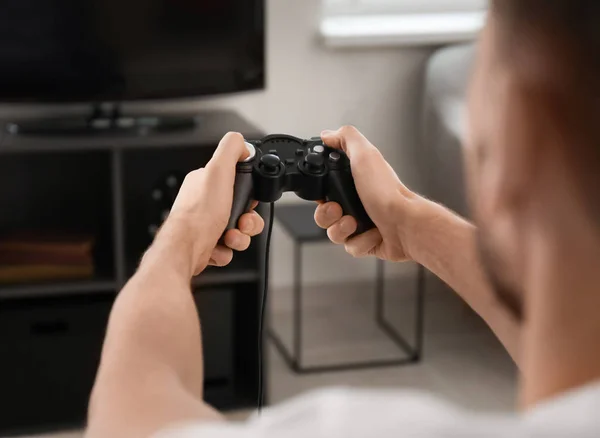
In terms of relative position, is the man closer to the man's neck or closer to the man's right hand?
the man's neck

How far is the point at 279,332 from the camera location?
9.41ft

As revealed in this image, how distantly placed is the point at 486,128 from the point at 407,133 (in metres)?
2.36

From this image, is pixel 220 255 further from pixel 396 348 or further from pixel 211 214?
pixel 396 348

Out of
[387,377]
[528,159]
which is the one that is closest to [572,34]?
[528,159]

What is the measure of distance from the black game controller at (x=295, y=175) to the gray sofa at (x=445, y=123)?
57.9 inches

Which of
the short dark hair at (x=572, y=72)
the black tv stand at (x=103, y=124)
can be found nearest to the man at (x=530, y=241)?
the short dark hair at (x=572, y=72)

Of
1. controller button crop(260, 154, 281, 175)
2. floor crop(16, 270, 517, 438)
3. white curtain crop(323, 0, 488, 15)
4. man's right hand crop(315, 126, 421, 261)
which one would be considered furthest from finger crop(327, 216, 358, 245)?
white curtain crop(323, 0, 488, 15)

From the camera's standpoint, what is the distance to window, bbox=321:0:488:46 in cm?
278

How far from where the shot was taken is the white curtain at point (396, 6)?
2.81 metres

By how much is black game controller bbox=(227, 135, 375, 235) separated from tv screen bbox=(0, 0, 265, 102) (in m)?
1.37

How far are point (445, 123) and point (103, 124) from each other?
3.22 feet

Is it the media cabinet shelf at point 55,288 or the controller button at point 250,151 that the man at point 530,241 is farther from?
the media cabinet shelf at point 55,288

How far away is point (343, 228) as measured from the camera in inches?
42.9

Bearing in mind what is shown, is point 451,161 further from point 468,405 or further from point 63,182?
point 63,182
